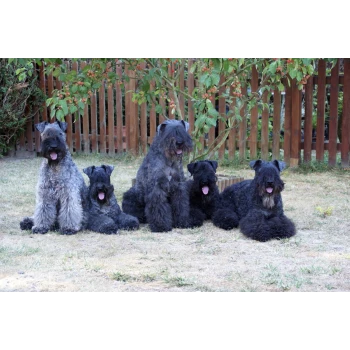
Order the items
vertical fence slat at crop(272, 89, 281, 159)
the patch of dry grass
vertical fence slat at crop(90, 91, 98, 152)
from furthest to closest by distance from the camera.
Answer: vertical fence slat at crop(90, 91, 98, 152) < vertical fence slat at crop(272, 89, 281, 159) < the patch of dry grass

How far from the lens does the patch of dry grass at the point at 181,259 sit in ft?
11.8

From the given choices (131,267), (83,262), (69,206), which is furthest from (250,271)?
(69,206)

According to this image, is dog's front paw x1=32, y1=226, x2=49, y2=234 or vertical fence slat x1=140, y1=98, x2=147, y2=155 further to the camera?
vertical fence slat x1=140, y1=98, x2=147, y2=155

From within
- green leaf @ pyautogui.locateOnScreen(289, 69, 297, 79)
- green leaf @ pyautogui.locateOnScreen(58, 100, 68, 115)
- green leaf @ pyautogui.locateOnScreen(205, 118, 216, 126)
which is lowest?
green leaf @ pyautogui.locateOnScreen(205, 118, 216, 126)

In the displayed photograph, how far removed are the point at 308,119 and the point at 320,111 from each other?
243 mm

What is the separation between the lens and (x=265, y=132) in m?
7.23

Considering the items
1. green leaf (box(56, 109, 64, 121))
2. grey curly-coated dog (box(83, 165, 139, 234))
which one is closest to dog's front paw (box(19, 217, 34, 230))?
grey curly-coated dog (box(83, 165, 139, 234))

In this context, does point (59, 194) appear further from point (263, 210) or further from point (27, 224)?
point (263, 210)

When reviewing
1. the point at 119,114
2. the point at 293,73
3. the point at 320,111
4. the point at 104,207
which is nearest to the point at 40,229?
the point at 104,207

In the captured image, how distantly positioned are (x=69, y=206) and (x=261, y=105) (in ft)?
9.91

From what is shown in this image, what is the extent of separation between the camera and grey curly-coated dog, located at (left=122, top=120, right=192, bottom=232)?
4965 millimetres

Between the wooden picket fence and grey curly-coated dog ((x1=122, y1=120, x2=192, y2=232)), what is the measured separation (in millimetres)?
1555

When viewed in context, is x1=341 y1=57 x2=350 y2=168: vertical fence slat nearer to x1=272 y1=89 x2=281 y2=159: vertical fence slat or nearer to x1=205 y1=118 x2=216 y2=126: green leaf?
x1=272 y1=89 x2=281 y2=159: vertical fence slat
